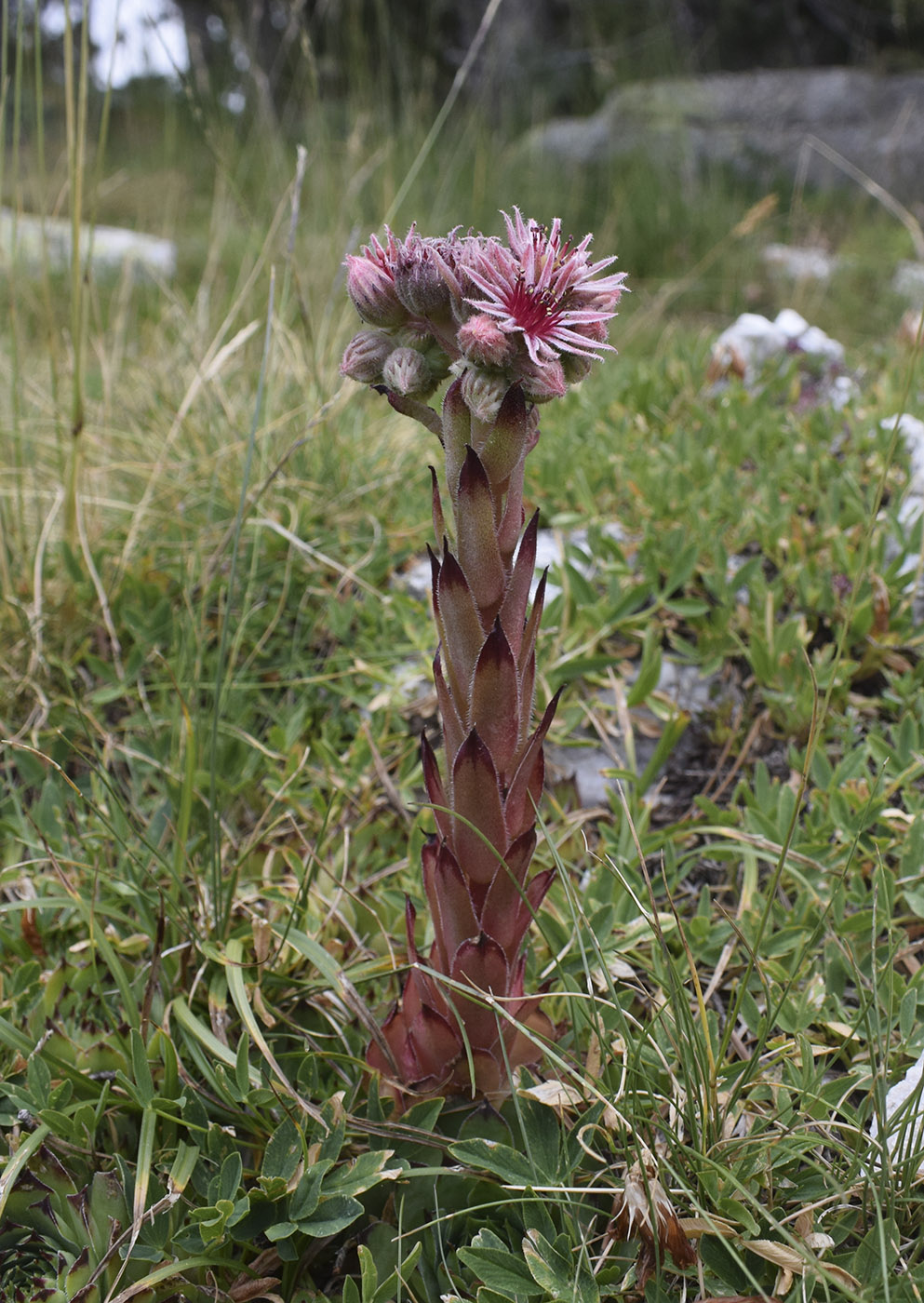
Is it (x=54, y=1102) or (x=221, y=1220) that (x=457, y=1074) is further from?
(x=54, y=1102)

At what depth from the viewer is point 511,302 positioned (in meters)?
1.01

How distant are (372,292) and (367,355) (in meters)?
0.08

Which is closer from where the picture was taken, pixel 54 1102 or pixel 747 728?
pixel 54 1102

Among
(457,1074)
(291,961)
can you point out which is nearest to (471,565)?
(457,1074)

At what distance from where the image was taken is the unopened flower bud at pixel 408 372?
1065 millimetres

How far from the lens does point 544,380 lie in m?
1.00

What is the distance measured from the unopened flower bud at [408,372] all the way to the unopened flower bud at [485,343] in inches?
3.4

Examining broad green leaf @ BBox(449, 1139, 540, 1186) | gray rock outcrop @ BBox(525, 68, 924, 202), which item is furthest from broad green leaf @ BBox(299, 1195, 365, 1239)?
gray rock outcrop @ BBox(525, 68, 924, 202)

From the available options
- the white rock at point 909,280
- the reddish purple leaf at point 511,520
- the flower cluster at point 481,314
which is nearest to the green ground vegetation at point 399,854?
the reddish purple leaf at point 511,520

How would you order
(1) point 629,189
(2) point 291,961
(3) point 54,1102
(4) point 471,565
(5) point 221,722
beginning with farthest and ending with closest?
(1) point 629,189
(5) point 221,722
(2) point 291,961
(3) point 54,1102
(4) point 471,565

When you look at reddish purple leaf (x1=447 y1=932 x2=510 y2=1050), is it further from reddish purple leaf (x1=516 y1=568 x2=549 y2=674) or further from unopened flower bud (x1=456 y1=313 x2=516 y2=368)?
unopened flower bud (x1=456 y1=313 x2=516 y2=368)

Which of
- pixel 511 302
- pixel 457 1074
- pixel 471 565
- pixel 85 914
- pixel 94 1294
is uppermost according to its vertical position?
pixel 511 302

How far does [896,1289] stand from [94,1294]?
94 centimetres

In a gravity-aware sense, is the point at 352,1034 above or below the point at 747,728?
below
